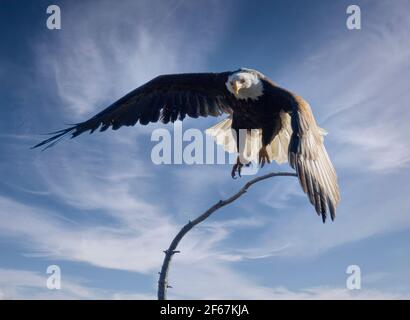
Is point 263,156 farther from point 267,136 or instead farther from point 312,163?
point 312,163

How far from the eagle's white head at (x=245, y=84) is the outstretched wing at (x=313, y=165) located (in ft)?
3.46

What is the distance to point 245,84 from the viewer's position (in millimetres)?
5539

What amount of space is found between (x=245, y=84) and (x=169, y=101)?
3.69 ft

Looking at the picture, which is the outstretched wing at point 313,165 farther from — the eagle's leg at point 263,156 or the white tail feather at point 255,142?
the eagle's leg at point 263,156

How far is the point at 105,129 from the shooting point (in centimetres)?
596

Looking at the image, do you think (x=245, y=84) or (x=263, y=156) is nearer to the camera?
(x=245, y=84)

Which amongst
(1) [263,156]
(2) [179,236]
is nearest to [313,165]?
(2) [179,236]

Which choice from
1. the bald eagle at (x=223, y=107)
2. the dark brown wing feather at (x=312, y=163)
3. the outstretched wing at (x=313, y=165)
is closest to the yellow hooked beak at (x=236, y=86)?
the bald eagle at (x=223, y=107)

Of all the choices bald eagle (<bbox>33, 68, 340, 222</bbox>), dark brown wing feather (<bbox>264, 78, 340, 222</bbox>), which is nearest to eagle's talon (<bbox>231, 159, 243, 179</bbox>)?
bald eagle (<bbox>33, 68, 340, 222</bbox>)

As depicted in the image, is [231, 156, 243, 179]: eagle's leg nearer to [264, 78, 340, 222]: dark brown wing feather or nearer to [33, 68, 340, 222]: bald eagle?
[33, 68, 340, 222]: bald eagle
